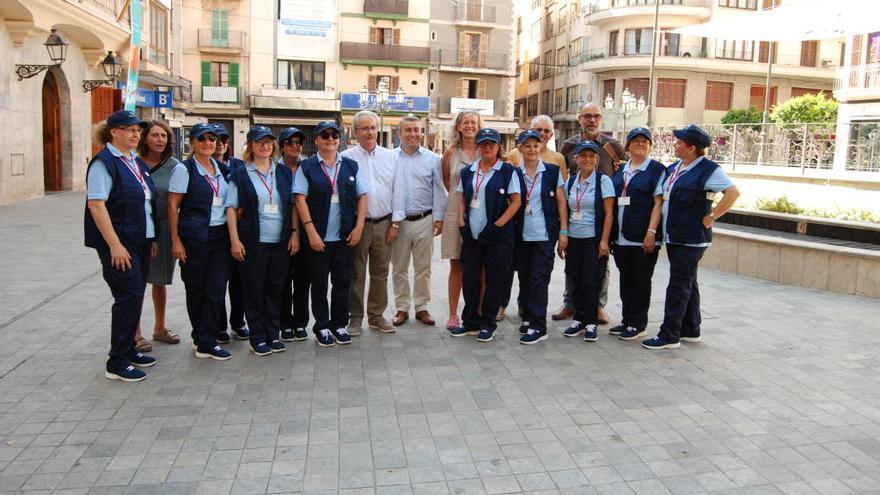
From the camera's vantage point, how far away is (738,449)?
13.4 feet

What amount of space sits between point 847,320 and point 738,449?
153 inches

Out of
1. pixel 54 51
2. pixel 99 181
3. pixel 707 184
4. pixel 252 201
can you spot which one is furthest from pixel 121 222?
pixel 54 51

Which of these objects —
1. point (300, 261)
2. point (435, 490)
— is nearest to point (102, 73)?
point (300, 261)

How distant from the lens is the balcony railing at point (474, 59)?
45.4m

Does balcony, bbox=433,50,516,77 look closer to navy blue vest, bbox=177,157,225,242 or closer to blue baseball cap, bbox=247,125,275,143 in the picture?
blue baseball cap, bbox=247,125,275,143

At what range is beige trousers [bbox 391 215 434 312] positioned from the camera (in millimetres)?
6742

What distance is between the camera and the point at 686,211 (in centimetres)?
589

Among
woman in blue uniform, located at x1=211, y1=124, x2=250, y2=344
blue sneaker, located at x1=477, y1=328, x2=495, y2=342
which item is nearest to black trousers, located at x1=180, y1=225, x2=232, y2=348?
woman in blue uniform, located at x1=211, y1=124, x2=250, y2=344

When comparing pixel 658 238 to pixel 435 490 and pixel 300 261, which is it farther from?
pixel 435 490

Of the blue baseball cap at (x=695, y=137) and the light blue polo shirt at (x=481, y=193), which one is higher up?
the blue baseball cap at (x=695, y=137)

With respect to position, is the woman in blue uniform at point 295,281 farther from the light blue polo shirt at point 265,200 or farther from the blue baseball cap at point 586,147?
the blue baseball cap at point 586,147

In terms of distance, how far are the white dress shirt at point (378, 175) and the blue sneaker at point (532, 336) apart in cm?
160

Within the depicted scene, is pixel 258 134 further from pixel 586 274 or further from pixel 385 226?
pixel 586 274

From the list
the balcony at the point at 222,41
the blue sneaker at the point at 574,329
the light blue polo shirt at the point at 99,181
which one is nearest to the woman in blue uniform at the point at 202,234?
the light blue polo shirt at the point at 99,181
